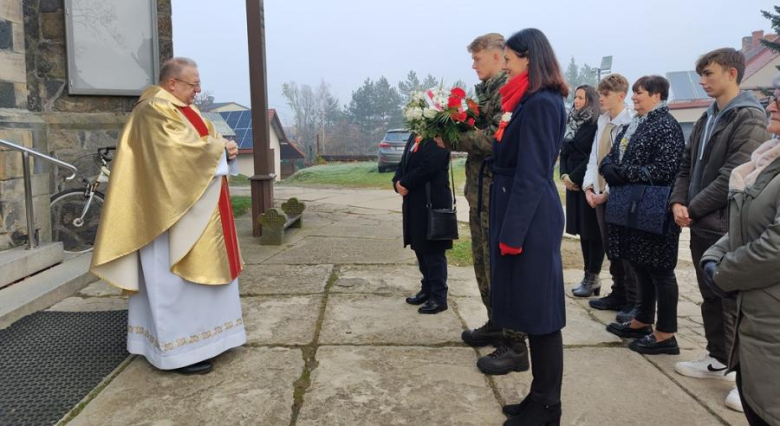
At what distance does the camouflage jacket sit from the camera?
3229 mm

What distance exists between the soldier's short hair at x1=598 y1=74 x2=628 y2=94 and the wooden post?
4338mm

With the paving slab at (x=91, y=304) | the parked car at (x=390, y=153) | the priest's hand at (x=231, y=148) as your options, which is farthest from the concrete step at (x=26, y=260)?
the parked car at (x=390, y=153)

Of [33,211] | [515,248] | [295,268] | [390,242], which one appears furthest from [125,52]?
[515,248]

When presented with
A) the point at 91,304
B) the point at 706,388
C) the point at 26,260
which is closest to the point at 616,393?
the point at 706,388

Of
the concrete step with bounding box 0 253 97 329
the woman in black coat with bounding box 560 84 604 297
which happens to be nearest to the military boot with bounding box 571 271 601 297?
the woman in black coat with bounding box 560 84 604 297

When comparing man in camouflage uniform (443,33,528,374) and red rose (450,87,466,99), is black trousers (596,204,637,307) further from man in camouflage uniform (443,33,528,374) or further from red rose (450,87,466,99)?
red rose (450,87,466,99)

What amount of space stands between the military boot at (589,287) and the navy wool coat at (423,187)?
1377 mm

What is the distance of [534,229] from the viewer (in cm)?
246

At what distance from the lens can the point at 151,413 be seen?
2.73m

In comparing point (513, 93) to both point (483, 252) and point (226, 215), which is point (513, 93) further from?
point (226, 215)

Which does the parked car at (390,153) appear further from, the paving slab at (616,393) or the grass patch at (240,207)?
the paving slab at (616,393)

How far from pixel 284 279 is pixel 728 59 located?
151 inches

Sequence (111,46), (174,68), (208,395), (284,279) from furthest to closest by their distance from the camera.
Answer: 1. (111,46)
2. (284,279)
3. (174,68)
4. (208,395)

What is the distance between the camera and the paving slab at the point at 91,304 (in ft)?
14.1
